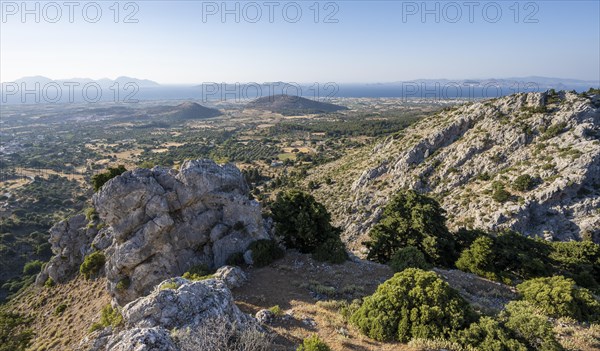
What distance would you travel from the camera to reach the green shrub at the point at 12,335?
20.6 meters

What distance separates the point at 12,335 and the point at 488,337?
30.6 meters

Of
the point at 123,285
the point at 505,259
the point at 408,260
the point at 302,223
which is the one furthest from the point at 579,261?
the point at 123,285

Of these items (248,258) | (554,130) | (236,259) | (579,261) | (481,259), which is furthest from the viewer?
(554,130)

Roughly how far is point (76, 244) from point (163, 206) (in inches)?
598

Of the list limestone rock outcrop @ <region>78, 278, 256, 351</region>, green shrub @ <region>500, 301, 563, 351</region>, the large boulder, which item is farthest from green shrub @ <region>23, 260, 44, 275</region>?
green shrub @ <region>500, 301, 563, 351</region>

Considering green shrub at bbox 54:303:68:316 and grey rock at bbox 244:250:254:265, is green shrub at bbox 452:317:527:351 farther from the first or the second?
green shrub at bbox 54:303:68:316

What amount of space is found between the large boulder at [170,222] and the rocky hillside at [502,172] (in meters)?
22.3

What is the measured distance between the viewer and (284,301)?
1656 cm

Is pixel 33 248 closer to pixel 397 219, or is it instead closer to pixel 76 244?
pixel 76 244

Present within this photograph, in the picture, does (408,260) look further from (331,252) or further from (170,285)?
(170,285)

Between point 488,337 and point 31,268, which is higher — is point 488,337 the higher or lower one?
the higher one

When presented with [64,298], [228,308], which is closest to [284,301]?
[228,308]

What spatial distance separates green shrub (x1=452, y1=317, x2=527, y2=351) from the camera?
408 inches

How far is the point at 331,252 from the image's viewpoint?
21812 mm
